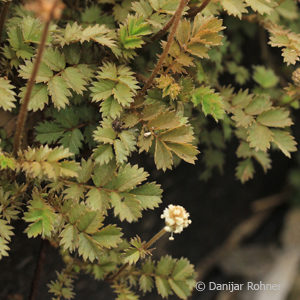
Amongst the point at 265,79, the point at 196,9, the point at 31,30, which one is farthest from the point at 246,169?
the point at 31,30

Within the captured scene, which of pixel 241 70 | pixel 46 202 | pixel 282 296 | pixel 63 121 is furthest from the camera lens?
pixel 282 296

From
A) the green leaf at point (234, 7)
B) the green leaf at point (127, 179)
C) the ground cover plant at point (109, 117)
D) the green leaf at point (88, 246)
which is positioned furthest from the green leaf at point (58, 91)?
the green leaf at point (234, 7)

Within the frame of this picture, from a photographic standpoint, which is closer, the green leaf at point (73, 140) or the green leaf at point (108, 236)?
the green leaf at point (108, 236)

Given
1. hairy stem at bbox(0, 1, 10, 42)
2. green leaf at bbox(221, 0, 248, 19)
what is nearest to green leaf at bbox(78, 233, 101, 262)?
hairy stem at bbox(0, 1, 10, 42)

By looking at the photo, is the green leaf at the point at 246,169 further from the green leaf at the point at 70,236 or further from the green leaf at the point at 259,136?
the green leaf at the point at 70,236

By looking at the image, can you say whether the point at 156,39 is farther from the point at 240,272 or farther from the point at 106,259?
the point at 240,272

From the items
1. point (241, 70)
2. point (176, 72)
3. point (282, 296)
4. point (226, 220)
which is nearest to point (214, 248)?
point (226, 220)

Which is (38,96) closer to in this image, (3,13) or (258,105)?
(3,13)
